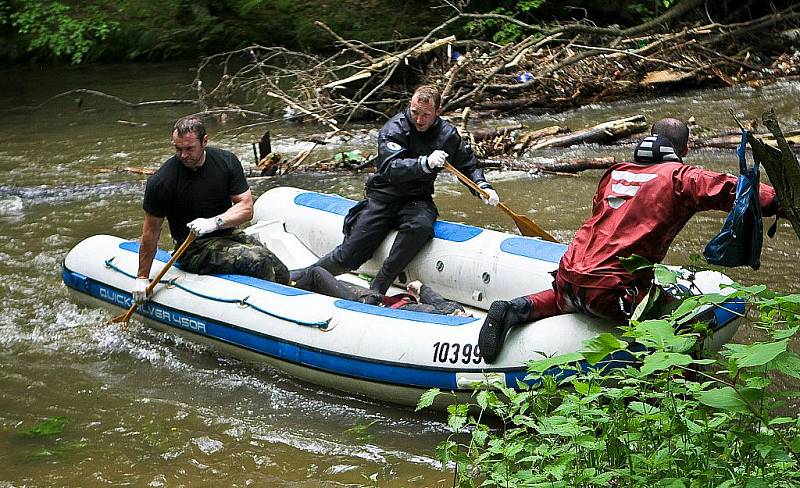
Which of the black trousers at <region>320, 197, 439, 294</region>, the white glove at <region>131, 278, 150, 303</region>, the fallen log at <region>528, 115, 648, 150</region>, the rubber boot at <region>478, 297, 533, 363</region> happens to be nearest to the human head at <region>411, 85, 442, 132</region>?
the black trousers at <region>320, 197, 439, 294</region>

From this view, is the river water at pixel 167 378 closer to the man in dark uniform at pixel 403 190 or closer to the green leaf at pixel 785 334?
the man in dark uniform at pixel 403 190

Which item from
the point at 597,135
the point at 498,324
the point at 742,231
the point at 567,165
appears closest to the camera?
the point at 742,231

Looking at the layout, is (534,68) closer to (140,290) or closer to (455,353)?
(140,290)

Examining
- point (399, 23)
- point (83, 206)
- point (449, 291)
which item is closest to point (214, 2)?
point (399, 23)

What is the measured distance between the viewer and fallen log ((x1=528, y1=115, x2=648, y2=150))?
33.0ft

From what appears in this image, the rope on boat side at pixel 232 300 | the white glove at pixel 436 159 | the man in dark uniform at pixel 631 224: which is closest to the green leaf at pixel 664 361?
the man in dark uniform at pixel 631 224

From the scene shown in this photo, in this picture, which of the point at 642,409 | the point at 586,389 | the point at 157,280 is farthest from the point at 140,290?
the point at 642,409

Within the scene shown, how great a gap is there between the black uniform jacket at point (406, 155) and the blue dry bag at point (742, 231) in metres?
2.47

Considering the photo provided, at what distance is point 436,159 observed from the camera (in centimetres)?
585

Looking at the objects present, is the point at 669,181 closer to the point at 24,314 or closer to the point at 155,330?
the point at 155,330

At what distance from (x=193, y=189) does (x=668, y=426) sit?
3.49 m

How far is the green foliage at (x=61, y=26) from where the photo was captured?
15609 millimetres

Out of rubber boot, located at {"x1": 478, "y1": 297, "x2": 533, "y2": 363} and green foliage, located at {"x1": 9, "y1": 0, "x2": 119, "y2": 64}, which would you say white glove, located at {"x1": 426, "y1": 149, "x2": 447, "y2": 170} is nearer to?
rubber boot, located at {"x1": 478, "y1": 297, "x2": 533, "y2": 363}

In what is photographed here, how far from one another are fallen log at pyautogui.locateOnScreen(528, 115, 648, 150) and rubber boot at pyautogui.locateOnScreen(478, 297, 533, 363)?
217 inches
